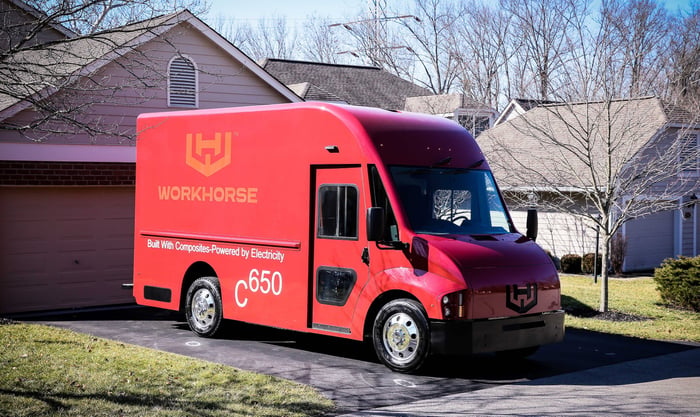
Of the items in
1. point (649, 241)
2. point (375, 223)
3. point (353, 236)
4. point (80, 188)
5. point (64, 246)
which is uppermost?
point (80, 188)

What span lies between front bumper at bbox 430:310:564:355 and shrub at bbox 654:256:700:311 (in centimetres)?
744

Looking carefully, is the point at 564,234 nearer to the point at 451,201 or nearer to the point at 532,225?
the point at 532,225

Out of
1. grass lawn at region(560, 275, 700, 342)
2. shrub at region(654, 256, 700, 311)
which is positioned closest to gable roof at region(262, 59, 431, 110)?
grass lawn at region(560, 275, 700, 342)

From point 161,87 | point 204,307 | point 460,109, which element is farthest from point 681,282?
point 460,109

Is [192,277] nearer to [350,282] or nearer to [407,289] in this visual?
[350,282]

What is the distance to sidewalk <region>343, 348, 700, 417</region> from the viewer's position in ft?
27.3

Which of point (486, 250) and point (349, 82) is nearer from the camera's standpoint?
point (486, 250)

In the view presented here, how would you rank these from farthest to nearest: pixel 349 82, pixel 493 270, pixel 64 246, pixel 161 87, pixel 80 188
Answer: pixel 349 82, pixel 161 87, pixel 80 188, pixel 64 246, pixel 493 270

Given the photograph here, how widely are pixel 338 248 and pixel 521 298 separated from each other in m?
2.34

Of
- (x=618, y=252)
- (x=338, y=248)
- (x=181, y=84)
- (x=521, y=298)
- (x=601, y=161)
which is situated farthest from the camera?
(x=618, y=252)

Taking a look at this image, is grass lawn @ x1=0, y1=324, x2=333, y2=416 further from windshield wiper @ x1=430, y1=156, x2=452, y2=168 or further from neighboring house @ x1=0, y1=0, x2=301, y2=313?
neighboring house @ x1=0, y1=0, x2=301, y2=313

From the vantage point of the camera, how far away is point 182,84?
18.1 meters

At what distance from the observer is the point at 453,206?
1100 centimetres

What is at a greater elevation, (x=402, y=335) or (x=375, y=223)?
(x=375, y=223)
